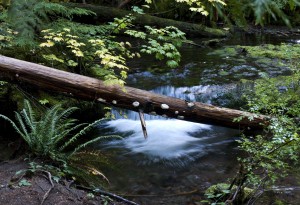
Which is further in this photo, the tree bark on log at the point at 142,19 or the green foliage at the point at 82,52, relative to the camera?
the tree bark on log at the point at 142,19

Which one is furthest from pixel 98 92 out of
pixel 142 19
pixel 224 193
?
pixel 142 19

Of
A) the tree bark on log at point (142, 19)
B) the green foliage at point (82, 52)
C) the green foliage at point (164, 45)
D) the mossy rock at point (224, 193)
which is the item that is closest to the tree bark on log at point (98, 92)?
the green foliage at point (82, 52)

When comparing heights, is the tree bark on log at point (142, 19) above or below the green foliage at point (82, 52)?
above

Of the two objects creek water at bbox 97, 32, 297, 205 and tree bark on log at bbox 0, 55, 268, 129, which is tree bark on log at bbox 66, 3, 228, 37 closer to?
creek water at bbox 97, 32, 297, 205

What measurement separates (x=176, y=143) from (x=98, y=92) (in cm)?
228

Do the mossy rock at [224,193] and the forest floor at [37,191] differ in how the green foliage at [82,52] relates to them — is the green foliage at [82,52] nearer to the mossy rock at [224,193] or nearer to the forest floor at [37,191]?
the forest floor at [37,191]

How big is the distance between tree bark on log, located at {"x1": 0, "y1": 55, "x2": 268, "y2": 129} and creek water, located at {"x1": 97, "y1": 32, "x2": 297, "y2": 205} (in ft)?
3.00

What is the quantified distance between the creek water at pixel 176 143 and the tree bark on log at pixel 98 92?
91cm

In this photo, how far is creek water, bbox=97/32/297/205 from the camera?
4.92 m

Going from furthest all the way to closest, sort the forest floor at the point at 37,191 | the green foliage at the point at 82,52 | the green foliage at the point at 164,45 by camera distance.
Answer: the green foliage at the point at 82,52 < the green foliage at the point at 164,45 < the forest floor at the point at 37,191

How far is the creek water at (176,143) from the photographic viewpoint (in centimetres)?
492

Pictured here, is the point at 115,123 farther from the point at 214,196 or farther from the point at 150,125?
the point at 214,196

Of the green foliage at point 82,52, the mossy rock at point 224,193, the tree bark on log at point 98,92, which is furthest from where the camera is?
the green foliage at point 82,52

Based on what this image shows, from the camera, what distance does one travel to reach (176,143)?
6.68 meters
